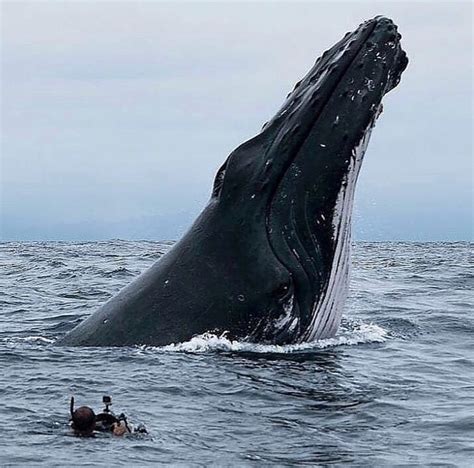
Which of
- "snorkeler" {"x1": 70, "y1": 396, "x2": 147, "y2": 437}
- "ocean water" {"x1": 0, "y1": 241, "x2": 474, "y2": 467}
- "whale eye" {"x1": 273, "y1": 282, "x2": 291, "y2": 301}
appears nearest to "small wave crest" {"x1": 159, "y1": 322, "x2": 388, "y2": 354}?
"ocean water" {"x1": 0, "y1": 241, "x2": 474, "y2": 467}

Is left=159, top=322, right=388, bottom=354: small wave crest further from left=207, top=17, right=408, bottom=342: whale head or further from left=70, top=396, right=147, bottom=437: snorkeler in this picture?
left=70, top=396, right=147, bottom=437: snorkeler

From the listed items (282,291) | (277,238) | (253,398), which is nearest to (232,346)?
(282,291)

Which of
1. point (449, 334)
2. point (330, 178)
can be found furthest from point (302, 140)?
point (449, 334)

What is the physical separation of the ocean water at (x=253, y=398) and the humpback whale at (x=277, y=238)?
26 centimetres

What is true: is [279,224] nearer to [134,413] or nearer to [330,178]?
[330,178]

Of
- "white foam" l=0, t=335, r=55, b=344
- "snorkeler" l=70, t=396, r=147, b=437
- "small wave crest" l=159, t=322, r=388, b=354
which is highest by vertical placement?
"small wave crest" l=159, t=322, r=388, b=354

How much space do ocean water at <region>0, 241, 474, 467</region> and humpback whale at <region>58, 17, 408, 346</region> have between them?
262 millimetres

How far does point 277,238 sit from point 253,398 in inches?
81.8

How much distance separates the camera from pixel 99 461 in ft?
23.7

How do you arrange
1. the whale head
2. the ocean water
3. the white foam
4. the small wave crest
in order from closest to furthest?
1. the ocean water
2. the small wave crest
3. the whale head
4. the white foam

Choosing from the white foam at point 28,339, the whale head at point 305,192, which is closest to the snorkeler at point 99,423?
the whale head at point 305,192

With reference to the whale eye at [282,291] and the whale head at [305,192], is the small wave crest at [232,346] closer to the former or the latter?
the whale head at [305,192]

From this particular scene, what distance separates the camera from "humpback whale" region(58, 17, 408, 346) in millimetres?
10492

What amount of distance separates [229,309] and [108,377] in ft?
5.00
